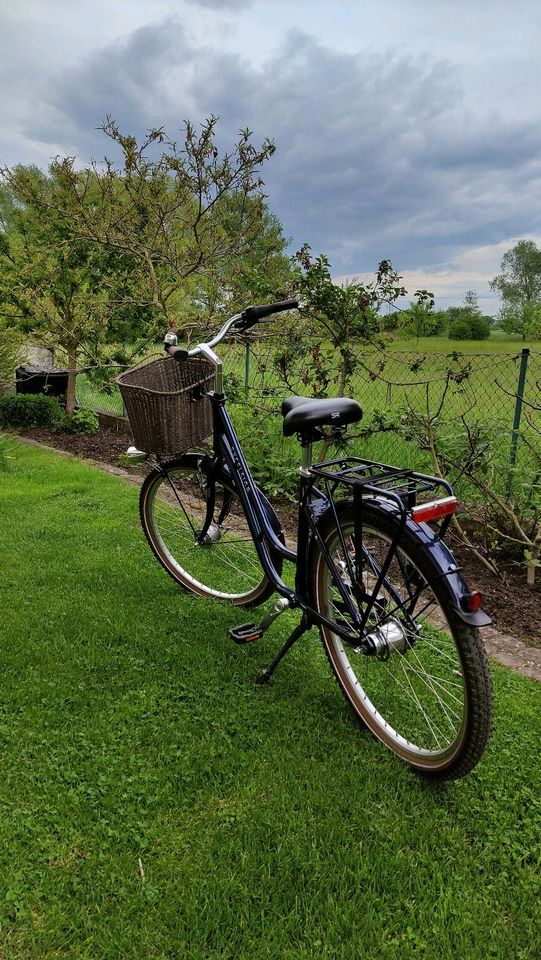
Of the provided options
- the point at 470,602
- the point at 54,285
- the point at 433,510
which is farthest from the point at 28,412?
the point at 470,602

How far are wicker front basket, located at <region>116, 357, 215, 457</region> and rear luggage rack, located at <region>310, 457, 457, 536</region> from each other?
794 millimetres

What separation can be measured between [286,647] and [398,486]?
0.78m

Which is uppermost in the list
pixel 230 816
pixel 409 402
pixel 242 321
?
pixel 242 321

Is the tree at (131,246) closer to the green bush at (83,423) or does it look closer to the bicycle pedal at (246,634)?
the green bush at (83,423)

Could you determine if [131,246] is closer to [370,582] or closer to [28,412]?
[28,412]

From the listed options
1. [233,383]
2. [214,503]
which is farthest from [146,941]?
[233,383]

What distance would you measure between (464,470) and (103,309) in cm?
477

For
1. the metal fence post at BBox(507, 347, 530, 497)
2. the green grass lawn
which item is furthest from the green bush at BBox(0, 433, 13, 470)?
the metal fence post at BBox(507, 347, 530, 497)

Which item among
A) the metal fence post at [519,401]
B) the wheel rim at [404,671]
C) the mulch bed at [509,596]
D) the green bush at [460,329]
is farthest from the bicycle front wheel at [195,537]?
the green bush at [460,329]

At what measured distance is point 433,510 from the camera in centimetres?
150

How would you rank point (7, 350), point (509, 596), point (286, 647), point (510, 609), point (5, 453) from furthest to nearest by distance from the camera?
point (7, 350), point (5, 453), point (509, 596), point (510, 609), point (286, 647)

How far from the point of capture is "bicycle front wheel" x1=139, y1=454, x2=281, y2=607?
2.63 m

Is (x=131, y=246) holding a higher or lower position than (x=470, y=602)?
higher

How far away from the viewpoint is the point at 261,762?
5.63 feet
